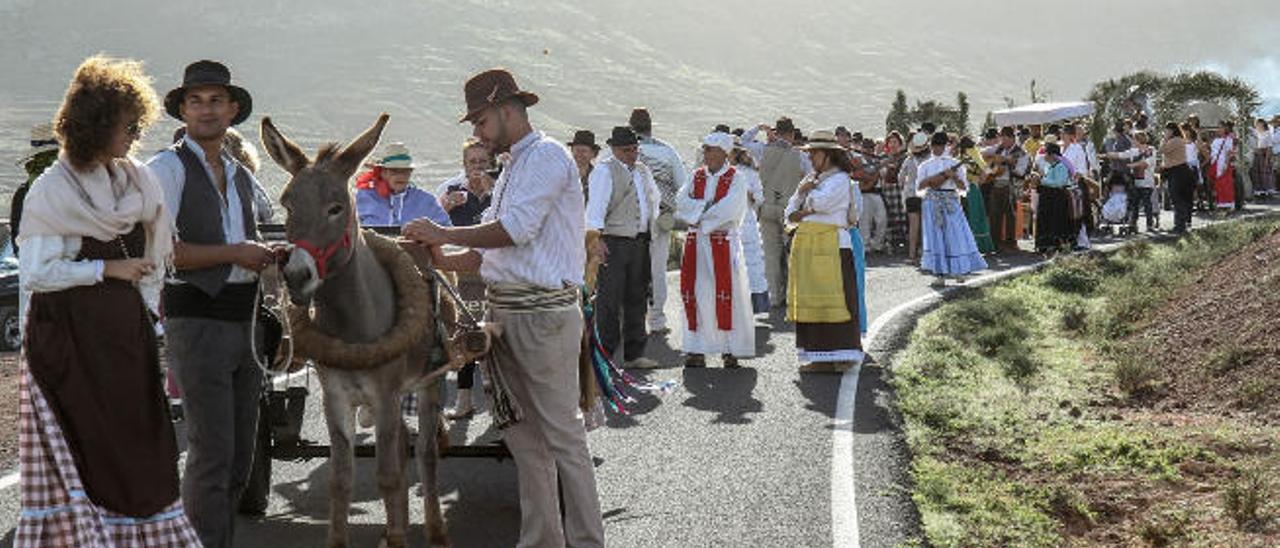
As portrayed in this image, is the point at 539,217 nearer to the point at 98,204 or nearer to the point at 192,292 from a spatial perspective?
the point at 192,292

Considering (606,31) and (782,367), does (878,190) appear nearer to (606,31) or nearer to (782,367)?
(782,367)

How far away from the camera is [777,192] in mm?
20234

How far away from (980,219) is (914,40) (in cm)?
16700

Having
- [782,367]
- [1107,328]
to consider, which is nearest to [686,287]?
[782,367]

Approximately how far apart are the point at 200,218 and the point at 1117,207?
2495 centimetres

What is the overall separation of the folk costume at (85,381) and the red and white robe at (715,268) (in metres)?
8.61

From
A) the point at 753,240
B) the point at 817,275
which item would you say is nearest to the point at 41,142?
the point at 817,275

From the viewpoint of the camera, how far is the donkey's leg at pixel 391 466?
7.22 metres

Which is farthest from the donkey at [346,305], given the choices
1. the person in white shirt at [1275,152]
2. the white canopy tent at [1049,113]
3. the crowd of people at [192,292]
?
the person in white shirt at [1275,152]

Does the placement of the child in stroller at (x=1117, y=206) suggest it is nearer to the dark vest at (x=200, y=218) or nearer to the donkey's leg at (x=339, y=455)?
the donkey's leg at (x=339, y=455)

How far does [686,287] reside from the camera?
14.7m

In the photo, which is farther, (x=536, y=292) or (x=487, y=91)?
(x=536, y=292)

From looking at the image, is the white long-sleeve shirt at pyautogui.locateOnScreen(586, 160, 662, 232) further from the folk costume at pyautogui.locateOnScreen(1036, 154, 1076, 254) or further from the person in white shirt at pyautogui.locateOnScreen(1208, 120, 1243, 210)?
the person in white shirt at pyautogui.locateOnScreen(1208, 120, 1243, 210)

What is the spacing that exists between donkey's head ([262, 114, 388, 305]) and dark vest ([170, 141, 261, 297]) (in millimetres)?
296
